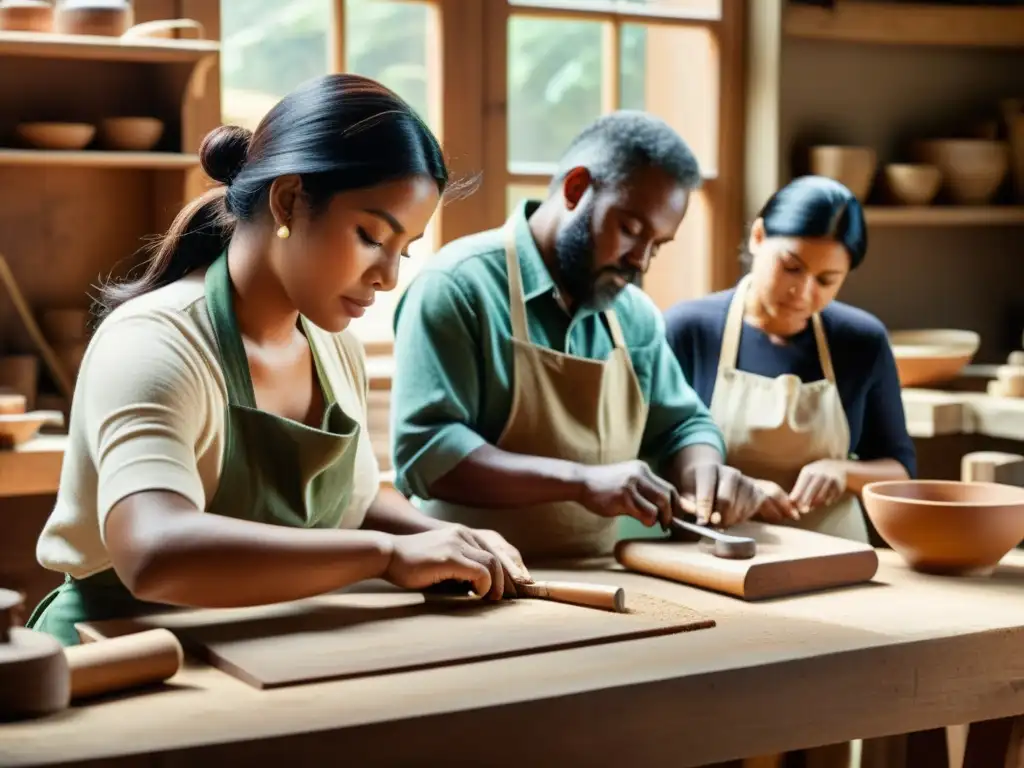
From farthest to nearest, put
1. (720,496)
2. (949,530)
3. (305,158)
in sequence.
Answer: (720,496) → (949,530) → (305,158)

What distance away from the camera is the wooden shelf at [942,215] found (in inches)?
164

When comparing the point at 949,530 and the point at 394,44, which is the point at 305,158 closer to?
the point at 949,530

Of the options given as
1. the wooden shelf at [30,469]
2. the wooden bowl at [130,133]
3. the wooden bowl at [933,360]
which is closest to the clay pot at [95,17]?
the wooden bowl at [130,133]

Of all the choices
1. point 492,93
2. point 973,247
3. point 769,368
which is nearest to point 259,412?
point 769,368

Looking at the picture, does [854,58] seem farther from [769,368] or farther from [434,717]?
[434,717]

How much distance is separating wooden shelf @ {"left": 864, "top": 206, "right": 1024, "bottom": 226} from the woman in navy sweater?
128cm

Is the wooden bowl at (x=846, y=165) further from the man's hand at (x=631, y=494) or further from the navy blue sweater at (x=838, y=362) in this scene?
the man's hand at (x=631, y=494)

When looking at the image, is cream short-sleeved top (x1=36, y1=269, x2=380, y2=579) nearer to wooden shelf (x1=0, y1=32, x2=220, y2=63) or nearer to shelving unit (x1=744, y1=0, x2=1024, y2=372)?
wooden shelf (x1=0, y1=32, x2=220, y2=63)

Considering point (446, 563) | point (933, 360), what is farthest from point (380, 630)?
point (933, 360)

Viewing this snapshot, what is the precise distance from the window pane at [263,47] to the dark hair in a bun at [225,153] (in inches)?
64.7

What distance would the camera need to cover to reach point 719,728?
1.70 meters

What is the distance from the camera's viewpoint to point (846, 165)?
4.09m

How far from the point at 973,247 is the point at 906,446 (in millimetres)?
1857

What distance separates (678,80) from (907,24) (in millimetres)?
689
